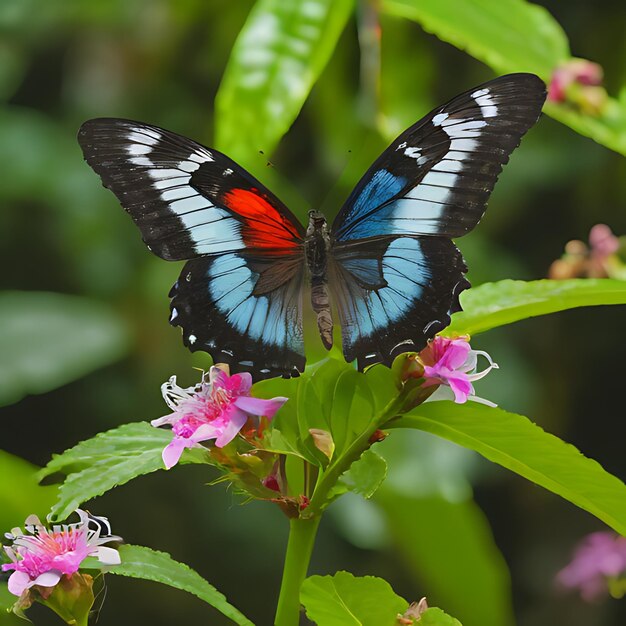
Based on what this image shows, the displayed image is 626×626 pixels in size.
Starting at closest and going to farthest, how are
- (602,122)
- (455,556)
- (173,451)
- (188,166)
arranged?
(173,451)
(188,166)
(602,122)
(455,556)

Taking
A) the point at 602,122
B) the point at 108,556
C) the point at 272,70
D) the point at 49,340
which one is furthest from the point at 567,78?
the point at 49,340

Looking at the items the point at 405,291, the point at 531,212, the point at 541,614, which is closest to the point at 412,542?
the point at 541,614

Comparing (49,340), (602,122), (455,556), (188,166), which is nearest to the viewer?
(188,166)

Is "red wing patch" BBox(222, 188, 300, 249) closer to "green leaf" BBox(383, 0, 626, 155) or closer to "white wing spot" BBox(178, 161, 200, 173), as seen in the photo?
"white wing spot" BBox(178, 161, 200, 173)

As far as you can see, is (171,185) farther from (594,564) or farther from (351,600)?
(594,564)

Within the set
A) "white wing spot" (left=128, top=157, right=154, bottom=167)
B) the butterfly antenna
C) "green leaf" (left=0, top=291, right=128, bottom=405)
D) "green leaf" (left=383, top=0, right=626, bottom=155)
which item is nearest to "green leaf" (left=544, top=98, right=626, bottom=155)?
"green leaf" (left=383, top=0, right=626, bottom=155)

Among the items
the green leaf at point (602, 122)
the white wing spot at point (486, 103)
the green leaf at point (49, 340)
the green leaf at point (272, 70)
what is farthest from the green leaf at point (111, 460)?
the green leaf at point (49, 340)
